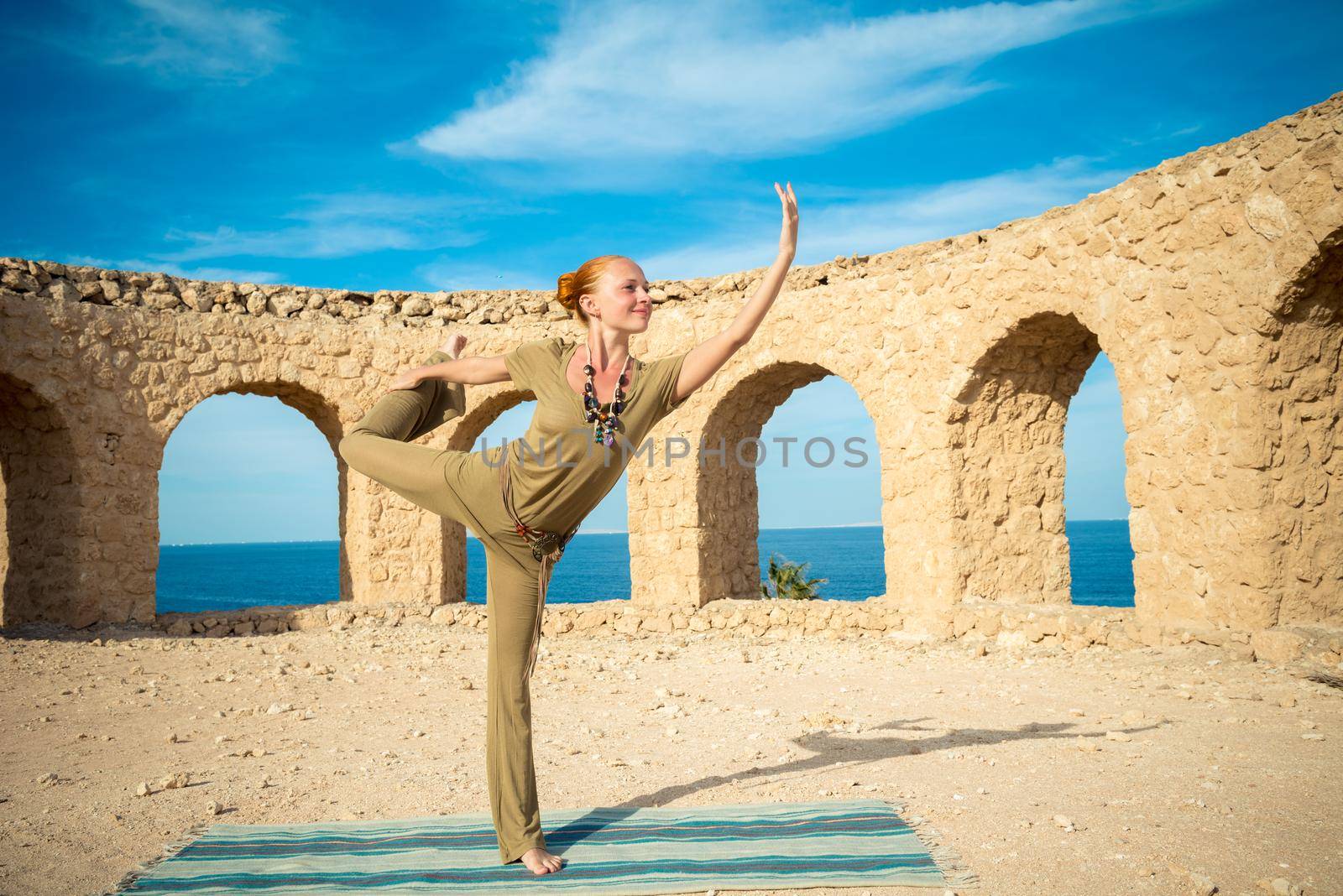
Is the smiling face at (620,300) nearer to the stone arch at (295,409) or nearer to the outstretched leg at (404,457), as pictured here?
the outstretched leg at (404,457)

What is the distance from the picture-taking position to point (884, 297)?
28.9 ft

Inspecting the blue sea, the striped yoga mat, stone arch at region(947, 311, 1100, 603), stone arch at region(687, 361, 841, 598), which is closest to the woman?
the striped yoga mat

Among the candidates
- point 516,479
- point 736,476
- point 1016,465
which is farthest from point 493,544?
point 736,476

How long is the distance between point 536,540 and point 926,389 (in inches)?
240

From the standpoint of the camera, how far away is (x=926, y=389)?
847cm

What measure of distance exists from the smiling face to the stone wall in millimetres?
4862

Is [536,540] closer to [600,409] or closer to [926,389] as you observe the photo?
[600,409]

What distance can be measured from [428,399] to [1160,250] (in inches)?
226

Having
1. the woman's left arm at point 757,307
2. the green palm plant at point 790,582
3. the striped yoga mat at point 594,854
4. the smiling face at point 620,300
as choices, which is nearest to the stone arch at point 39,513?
the striped yoga mat at point 594,854

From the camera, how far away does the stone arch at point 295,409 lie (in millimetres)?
A: 9758

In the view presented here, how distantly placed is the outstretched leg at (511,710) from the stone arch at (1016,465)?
589 cm

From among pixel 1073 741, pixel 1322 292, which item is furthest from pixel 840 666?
pixel 1322 292

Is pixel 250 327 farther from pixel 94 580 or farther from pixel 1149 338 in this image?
pixel 1149 338

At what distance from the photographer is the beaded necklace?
2869mm
